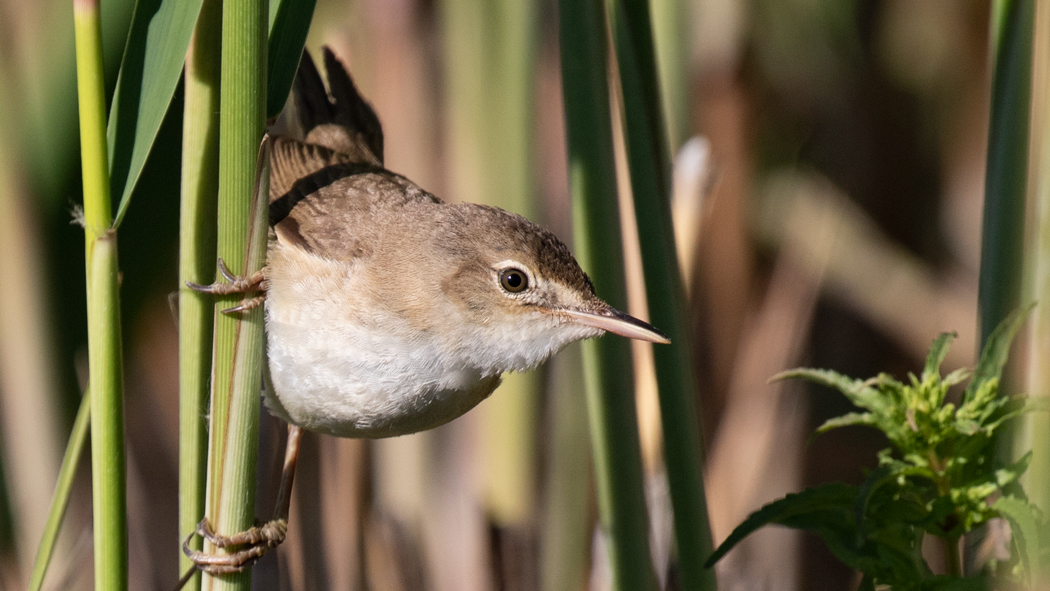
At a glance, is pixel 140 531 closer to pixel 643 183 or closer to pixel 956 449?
pixel 643 183

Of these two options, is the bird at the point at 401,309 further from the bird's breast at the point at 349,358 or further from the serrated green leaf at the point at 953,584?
the serrated green leaf at the point at 953,584

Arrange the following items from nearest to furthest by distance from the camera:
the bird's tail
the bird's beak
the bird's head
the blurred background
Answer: the bird's beak → the bird's head → the blurred background → the bird's tail

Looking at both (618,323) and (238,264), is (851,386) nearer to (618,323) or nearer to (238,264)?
(618,323)

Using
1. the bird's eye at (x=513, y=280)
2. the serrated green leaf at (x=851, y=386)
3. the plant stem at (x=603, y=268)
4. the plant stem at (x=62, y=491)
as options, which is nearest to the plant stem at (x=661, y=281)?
the plant stem at (x=603, y=268)

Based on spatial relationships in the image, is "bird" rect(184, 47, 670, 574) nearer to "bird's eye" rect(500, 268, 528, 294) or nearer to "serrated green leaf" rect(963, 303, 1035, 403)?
"bird's eye" rect(500, 268, 528, 294)

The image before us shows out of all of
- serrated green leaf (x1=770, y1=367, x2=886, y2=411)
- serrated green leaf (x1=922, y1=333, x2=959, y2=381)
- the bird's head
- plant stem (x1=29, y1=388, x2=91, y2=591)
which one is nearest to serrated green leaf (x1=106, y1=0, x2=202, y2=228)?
plant stem (x1=29, y1=388, x2=91, y2=591)

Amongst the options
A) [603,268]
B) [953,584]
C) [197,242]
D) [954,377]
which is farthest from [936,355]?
[197,242]
